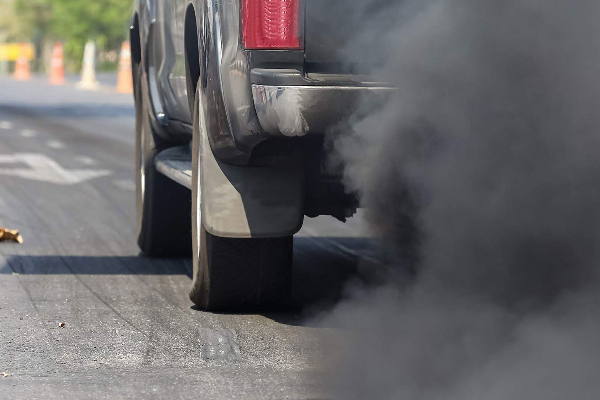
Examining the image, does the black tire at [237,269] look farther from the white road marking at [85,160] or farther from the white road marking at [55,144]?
the white road marking at [55,144]

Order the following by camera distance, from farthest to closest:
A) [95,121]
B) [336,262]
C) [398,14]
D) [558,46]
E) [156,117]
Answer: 1. [95,121]
2. [336,262]
3. [156,117]
4. [398,14]
5. [558,46]

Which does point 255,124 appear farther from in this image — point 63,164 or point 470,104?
point 63,164

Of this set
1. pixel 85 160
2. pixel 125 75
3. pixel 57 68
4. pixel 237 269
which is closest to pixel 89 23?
pixel 57 68

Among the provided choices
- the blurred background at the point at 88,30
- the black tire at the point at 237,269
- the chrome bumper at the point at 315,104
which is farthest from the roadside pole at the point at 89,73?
the chrome bumper at the point at 315,104

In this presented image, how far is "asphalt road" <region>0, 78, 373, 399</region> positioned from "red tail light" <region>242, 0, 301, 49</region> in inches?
42.6

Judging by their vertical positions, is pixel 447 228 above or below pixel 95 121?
above

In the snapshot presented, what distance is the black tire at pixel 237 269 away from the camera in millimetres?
4957

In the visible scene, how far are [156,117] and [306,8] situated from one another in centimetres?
229

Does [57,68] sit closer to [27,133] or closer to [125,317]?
[27,133]

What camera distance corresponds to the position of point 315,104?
412 centimetres

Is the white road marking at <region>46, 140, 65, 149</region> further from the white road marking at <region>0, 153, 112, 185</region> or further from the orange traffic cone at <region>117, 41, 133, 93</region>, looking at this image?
the orange traffic cone at <region>117, 41, 133, 93</region>

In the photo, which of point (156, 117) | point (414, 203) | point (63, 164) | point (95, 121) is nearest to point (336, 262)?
point (156, 117)

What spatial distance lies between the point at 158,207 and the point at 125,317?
1.58 metres

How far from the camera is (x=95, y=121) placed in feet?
65.9
